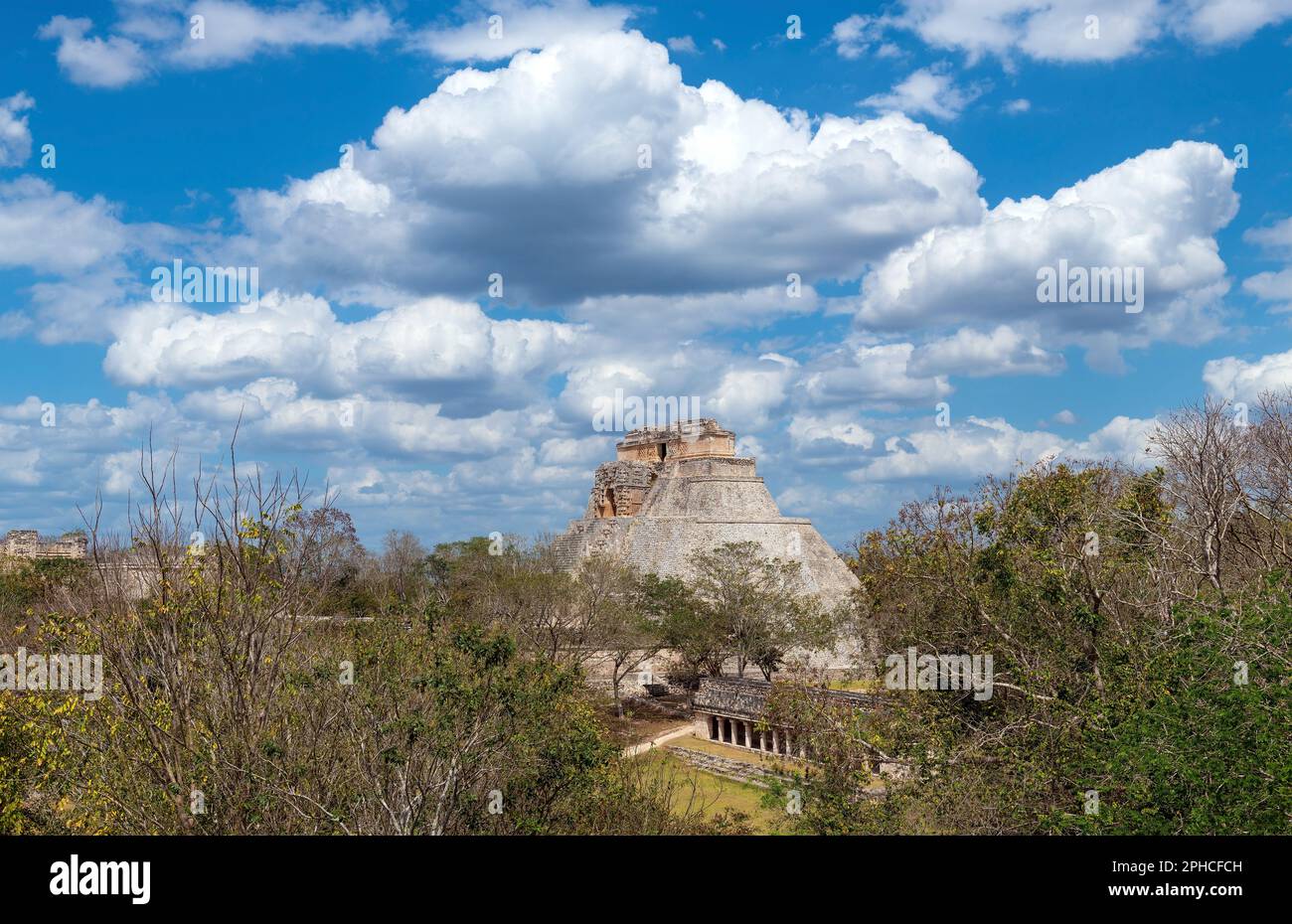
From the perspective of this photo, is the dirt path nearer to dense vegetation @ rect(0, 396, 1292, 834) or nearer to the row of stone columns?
the row of stone columns

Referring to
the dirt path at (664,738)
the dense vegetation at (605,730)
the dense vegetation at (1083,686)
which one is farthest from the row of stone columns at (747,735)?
the dense vegetation at (1083,686)

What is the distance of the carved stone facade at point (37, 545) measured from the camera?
1812 inches

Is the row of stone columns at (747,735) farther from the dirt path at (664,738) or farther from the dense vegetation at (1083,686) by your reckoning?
the dense vegetation at (1083,686)

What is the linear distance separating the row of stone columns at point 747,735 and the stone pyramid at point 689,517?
9.82m

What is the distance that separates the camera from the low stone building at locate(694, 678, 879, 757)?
23.1m

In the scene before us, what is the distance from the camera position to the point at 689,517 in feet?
132

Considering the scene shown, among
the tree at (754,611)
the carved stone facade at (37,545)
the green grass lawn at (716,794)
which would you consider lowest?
the green grass lawn at (716,794)

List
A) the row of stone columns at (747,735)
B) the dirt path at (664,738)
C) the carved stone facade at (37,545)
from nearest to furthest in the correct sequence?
the row of stone columns at (747,735) → the dirt path at (664,738) → the carved stone facade at (37,545)

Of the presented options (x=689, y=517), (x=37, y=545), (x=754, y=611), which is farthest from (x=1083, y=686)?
(x=37, y=545)
